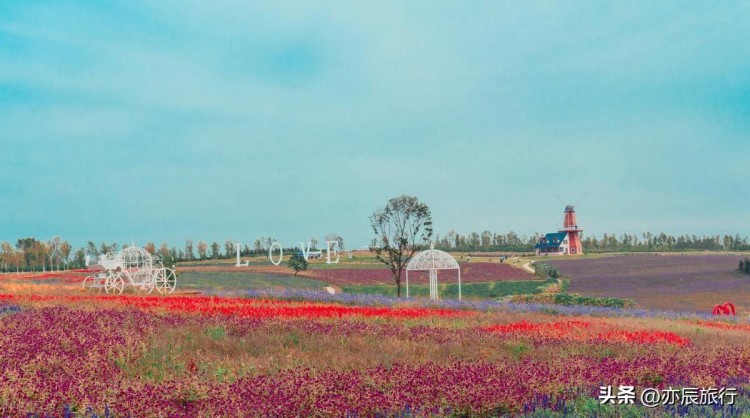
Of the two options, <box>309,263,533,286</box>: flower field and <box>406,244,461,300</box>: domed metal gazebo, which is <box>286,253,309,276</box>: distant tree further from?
<box>406,244,461,300</box>: domed metal gazebo

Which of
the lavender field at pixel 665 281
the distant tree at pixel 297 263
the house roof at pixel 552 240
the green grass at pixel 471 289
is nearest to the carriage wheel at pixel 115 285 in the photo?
the green grass at pixel 471 289

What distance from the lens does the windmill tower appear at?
4281 inches

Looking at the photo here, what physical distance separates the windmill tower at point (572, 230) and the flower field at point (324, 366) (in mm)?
95071

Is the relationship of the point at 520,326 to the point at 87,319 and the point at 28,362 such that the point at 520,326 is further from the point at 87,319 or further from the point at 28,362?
the point at 28,362

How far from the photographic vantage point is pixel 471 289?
158 ft

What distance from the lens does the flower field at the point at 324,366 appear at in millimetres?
7074

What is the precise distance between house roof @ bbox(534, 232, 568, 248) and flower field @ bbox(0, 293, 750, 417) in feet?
313

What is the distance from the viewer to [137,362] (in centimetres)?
1007

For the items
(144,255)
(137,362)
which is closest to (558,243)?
(144,255)

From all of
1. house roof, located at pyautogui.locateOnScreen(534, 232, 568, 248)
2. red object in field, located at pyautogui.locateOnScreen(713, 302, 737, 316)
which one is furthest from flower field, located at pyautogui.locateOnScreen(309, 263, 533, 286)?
house roof, located at pyautogui.locateOnScreen(534, 232, 568, 248)

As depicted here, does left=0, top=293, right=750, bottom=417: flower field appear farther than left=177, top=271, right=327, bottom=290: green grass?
No

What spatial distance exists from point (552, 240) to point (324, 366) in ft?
350

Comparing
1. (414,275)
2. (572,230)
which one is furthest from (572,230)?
(414,275)

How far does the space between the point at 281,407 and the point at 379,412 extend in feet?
3.37
